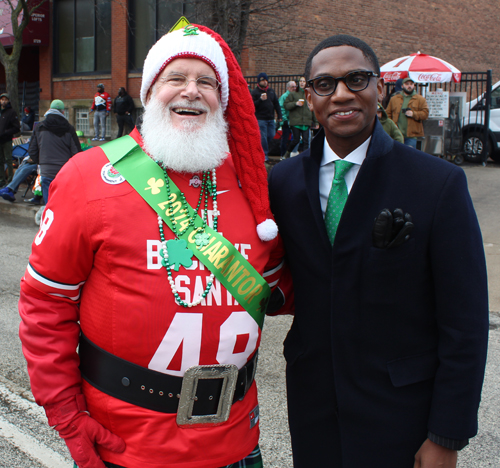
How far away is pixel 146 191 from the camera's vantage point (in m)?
1.90

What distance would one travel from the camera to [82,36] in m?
20.9

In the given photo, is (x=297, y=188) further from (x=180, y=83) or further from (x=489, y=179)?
(x=489, y=179)

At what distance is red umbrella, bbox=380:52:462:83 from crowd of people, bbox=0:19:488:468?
39.4ft

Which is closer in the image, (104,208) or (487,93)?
(104,208)

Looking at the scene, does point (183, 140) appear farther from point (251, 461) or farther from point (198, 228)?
point (251, 461)

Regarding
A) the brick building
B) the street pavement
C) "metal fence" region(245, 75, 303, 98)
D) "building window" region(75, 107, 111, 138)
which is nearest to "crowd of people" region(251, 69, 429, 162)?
"metal fence" region(245, 75, 303, 98)

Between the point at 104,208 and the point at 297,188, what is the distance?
701 millimetres

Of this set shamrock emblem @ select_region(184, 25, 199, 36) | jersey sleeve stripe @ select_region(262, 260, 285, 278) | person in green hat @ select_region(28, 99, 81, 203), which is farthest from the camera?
person in green hat @ select_region(28, 99, 81, 203)

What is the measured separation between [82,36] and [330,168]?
21256 millimetres

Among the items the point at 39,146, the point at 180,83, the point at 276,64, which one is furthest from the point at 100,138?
the point at 180,83

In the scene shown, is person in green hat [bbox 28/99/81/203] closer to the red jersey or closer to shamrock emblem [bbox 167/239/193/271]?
the red jersey

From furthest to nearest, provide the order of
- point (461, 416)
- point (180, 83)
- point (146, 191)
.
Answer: point (180, 83) → point (146, 191) → point (461, 416)

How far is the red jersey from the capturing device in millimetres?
1819

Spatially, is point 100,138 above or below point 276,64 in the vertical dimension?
below
